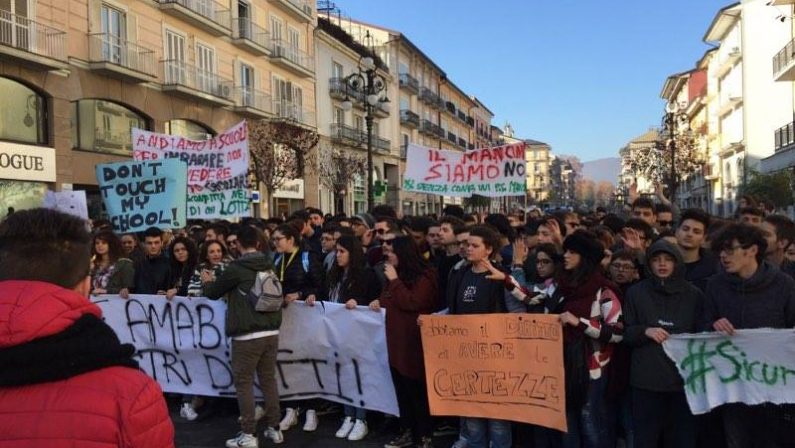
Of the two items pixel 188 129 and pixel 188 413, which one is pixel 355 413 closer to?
pixel 188 413

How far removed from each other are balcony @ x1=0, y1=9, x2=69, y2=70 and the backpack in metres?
15.2

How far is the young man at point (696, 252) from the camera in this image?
498 cm

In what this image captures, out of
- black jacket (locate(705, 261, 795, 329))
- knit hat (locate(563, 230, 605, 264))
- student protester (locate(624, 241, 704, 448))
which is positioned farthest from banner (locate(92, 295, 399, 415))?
black jacket (locate(705, 261, 795, 329))

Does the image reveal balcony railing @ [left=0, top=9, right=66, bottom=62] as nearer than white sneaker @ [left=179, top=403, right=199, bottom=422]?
No

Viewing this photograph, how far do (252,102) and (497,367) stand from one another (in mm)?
26510

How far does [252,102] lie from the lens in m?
29.5

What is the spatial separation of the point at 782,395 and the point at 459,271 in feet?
7.60

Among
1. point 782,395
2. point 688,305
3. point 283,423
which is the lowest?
point 283,423

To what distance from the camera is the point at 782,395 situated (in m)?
4.07

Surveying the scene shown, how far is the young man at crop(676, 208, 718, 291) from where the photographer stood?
498 cm

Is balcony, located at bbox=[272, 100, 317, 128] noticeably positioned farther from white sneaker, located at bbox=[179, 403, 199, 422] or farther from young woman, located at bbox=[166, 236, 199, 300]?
white sneaker, located at bbox=[179, 403, 199, 422]

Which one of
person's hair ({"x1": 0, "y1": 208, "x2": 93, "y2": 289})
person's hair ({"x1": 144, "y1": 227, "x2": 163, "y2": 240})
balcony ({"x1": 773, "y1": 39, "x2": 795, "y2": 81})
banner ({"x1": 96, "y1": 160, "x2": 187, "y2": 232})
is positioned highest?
balcony ({"x1": 773, "y1": 39, "x2": 795, "y2": 81})

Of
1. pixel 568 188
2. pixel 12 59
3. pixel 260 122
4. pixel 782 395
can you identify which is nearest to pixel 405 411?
pixel 782 395

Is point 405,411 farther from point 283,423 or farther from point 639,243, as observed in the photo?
point 639,243
